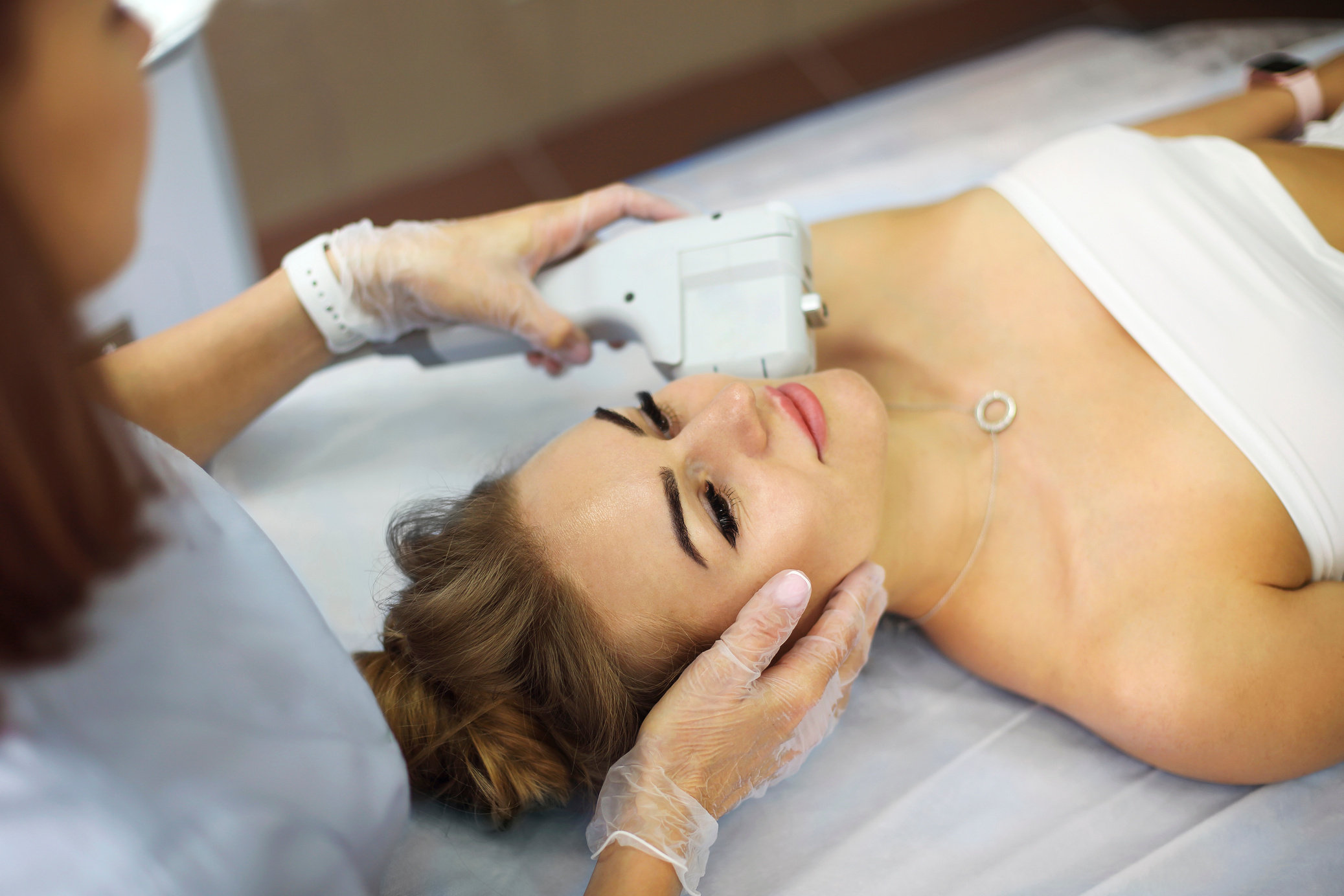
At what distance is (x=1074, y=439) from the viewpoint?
1396 millimetres

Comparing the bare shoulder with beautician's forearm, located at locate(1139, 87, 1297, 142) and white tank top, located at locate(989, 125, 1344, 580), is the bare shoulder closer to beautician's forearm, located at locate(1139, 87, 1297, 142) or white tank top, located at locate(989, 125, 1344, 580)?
white tank top, located at locate(989, 125, 1344, 580)

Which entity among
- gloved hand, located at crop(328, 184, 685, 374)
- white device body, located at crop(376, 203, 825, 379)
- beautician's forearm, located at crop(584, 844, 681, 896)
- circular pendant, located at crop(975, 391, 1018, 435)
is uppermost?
gloved hand, located at crop(328, 184, 685, 374)

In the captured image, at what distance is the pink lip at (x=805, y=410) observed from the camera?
1229 millimetres

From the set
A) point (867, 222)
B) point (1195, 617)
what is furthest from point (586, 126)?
point (1195, 617)

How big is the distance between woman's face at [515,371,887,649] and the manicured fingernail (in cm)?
5

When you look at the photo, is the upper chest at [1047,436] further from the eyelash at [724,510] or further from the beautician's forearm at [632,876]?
the beautician's forearm at [632,876]

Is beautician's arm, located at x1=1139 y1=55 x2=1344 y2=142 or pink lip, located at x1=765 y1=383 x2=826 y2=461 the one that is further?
beautician's arm, located at x1=1139 y1=55 x2=1344 y2=142

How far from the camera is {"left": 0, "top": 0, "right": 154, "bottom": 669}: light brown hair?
422 mm

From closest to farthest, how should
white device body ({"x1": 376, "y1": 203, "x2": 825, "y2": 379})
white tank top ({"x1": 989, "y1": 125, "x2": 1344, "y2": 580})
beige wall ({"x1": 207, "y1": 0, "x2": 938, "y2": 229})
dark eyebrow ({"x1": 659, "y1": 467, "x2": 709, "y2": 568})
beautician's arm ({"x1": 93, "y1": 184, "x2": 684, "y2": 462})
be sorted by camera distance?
dark eyebrow ({"x1": 659, "y1": 467, "x2": 709, "y2": 568}), white tank top ({"x1": 989, "y1": 125, "x2": 1344, "y2": 580}), white device body ({"x1": 376, "y1": 203, "x2": 825, "y2": 379}), beautician's arm ({"x1": 93, "y1": 184, "x2": 684, "y2": 462}), beige wall ({"x1": 207, "y1": 0, "x2": 938, "y2": 229})

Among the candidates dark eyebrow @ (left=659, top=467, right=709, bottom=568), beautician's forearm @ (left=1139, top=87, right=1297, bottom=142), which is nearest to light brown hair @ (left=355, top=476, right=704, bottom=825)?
dark eyebrow @ (left=659, top=467, right=709, bottom=568)

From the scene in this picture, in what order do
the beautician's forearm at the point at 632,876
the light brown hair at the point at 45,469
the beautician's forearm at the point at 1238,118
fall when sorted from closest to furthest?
the light brown hair at the point at 45,469
the beautician's forearm at the point at 632,876
the beautician's forearm at the point at 1238,118

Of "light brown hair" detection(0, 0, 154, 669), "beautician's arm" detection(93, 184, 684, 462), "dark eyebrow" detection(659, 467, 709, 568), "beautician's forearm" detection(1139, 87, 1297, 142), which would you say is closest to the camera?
"light brown hair" detection(0, 0, 154, 669)

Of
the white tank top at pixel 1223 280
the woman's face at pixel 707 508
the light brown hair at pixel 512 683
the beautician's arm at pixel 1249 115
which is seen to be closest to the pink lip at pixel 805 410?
the woman's face at pixel 707 508

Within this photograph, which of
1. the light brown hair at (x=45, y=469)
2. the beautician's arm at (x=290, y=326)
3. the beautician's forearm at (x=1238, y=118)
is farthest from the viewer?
the beautician's forearm at (x=1238, y=118)
